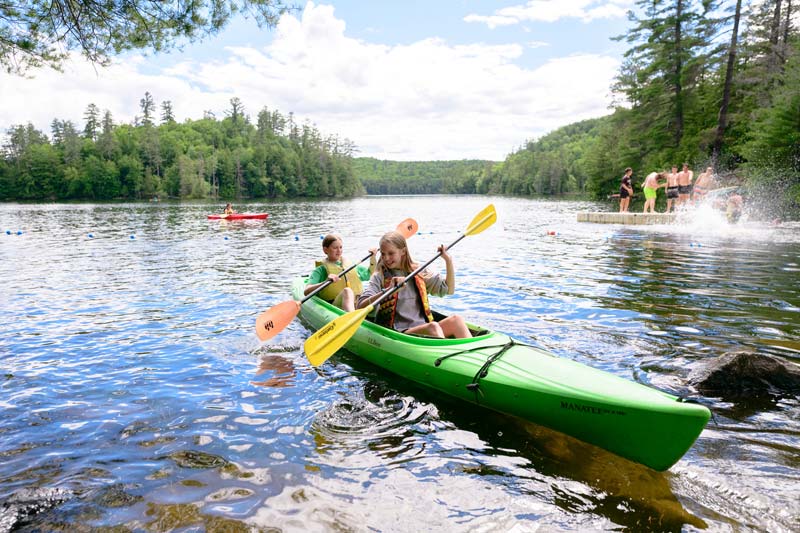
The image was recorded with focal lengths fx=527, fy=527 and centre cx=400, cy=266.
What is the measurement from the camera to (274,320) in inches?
263

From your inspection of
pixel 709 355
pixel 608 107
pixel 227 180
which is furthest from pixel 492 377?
pixel 227 180

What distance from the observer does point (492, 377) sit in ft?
13.9

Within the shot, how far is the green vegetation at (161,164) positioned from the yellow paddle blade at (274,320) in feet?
283

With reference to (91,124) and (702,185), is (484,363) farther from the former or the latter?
(91,124)

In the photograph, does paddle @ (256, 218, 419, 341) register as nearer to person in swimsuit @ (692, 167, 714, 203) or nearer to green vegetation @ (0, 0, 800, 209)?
green vegetation @ (0, 0, 800, 209)

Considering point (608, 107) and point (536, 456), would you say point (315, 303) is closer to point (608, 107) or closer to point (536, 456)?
point (536, 456)

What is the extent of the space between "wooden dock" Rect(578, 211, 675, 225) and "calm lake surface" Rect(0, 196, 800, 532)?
1231 centimetres

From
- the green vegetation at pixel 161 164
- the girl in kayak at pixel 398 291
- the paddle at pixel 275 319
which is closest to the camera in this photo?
the girl in kayak at pixel 398 291

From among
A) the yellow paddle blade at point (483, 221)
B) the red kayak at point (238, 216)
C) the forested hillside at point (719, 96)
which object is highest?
the forested hillside at point (719, 96)

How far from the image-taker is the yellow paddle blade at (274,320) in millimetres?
6617

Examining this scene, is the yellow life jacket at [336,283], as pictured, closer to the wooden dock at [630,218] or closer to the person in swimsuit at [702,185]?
the wooden dock at [630,218]

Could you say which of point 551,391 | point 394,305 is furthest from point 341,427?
point 551,391

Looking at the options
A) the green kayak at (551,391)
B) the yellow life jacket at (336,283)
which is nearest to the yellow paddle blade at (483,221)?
the yellow life jacket at (336,283)

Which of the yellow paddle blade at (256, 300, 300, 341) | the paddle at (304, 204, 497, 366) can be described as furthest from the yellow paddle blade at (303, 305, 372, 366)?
the yellow paddle blade at (256, 300, 300, 341)
